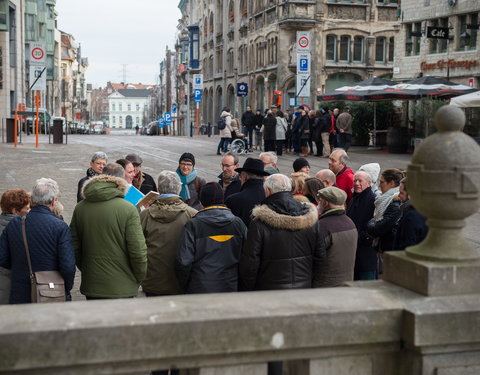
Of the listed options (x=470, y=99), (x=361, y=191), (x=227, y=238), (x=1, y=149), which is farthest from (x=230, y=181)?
(x=1, y=149)

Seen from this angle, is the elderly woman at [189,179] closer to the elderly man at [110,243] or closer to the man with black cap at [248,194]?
the man with black cap at [248,194]

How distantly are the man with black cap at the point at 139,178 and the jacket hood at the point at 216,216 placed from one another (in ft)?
11.2

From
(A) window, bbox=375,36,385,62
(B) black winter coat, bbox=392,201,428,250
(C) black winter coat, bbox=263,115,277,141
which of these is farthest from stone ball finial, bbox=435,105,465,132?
(A) window, bbox=375,36,385,62

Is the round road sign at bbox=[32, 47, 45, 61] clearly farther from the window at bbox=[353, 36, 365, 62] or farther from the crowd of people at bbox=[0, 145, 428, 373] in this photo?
the crowd of people at bbox=[0, 145, 428, 373]

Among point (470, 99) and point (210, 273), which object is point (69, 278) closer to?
point (210, 273)

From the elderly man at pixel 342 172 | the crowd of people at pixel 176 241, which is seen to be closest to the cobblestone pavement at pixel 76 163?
the elderly man at pixel 342 172

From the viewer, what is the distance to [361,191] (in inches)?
284

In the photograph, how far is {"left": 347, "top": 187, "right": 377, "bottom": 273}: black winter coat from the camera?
22.3ft

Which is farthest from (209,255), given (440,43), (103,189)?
(440,43)

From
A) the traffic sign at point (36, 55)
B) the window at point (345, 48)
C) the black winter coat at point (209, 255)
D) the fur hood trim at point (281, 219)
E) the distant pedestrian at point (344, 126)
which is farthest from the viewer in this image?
the window at point (345, 48)

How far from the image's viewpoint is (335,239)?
579 cm

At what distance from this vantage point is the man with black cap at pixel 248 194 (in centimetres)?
692

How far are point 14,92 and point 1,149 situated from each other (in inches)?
1020

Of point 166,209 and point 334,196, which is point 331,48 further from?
point 166,209
